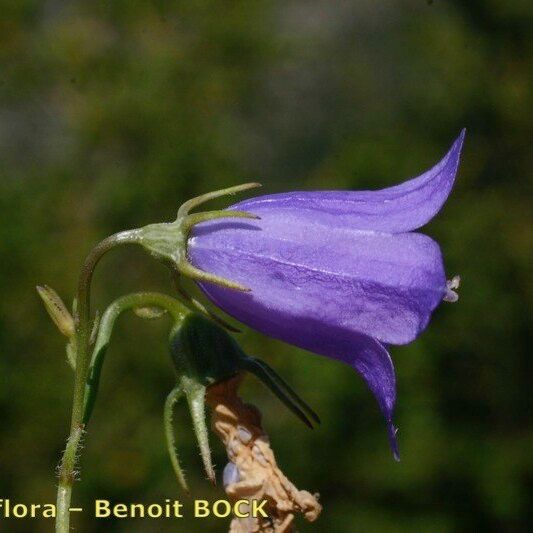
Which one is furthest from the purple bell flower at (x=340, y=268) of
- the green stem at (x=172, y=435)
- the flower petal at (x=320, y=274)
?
the green stem at (x=172, y=435)

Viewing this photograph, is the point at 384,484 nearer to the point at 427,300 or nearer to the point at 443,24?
the point at 443,24

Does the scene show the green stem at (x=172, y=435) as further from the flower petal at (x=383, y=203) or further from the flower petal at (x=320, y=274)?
the flower petal at (x=383, y=203)

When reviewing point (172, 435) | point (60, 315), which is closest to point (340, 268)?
point (172, 435)

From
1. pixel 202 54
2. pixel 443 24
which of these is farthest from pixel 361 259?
pixel 443 24

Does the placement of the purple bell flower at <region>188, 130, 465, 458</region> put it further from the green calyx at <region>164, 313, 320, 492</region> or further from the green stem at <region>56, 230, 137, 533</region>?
the green stem at <region>56, 230, 137, 533</region>

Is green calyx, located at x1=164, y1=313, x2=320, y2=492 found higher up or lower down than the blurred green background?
higher up

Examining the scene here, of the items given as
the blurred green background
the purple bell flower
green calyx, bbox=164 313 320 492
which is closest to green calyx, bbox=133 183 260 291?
the purple bell flower
